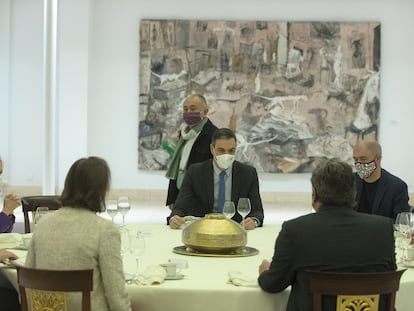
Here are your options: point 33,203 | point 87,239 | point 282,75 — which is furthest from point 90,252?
point 282,75

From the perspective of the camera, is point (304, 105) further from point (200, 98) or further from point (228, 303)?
point (228, 303)

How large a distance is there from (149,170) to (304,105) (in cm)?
285

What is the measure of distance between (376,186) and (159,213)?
576 cm

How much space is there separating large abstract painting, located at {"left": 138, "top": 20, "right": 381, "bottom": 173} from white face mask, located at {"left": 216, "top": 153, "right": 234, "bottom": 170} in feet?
21.4

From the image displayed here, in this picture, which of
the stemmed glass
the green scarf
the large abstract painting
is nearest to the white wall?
the large abstract painting

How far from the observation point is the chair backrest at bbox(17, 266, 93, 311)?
8.50 ft

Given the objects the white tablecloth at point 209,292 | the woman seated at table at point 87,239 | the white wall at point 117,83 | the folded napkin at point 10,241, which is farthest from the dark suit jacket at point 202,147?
the white wall at point 117,83

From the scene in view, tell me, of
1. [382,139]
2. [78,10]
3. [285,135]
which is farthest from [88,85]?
[382,139]

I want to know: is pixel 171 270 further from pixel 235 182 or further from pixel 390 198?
pixel 390 198

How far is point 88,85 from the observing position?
1131 cm

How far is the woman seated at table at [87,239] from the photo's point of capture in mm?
2715

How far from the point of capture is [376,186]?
4688 millimetres

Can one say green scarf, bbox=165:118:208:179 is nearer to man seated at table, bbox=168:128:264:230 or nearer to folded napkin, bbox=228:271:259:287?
man seated at table, bbox=168:128:264:230

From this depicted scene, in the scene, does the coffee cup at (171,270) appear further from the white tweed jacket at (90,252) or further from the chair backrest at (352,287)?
the chair backrest at (352,287)
